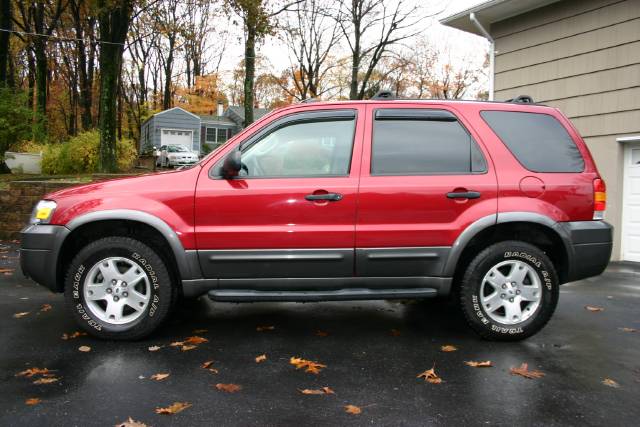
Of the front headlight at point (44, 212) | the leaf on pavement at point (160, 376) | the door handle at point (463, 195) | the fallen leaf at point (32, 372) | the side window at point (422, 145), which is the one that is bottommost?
the fallen leaf at point (32, 372)

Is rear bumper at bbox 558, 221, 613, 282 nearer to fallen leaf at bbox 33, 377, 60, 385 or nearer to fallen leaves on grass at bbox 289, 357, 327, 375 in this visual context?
fallen leaves on grass at bbox 289, 357, 327, 375

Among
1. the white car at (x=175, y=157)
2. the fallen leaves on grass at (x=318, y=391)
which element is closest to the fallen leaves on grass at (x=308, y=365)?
the fallen leaves on grass at (x=318, y=391)

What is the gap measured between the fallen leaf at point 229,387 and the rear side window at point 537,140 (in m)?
2.87

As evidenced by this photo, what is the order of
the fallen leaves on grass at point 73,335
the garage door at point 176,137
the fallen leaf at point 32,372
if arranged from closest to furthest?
the fallen leaf at point 32,372 < the fallen leaves on grass at point 73,335 < the garage door at point 176,137

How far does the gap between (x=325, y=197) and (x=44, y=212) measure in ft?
7.63

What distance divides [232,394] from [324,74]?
3661 centimetres

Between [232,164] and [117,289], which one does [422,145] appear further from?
[117,289]

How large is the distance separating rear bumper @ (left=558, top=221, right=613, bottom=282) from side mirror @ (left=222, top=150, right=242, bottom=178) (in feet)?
8.75

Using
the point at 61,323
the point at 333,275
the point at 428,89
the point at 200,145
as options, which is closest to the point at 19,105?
the point at 61,323

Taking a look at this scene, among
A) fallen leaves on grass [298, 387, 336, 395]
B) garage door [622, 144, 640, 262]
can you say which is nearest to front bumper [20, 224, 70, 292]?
fallen leaves on grass [298, 387, 336, 395]

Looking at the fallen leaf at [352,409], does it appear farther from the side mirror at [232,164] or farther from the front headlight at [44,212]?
the front headlight at [44,212]

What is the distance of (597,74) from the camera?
8.90 metres

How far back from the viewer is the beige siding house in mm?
8508

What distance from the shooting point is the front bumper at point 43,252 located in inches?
158
